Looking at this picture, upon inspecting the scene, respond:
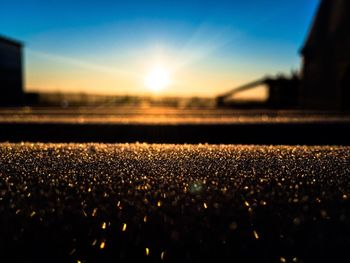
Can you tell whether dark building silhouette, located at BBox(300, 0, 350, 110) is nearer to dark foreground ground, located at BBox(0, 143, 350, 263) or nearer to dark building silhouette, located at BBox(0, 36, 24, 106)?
dark foreground ground, located at BBox(0, 143, 350, 263)

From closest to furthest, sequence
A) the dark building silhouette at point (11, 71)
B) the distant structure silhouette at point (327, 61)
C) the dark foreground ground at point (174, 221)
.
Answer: the dark foreground ground at point (174, 221), the distant structure silhouette at point (327, 61), the dark building silhouette at point (11, 71)

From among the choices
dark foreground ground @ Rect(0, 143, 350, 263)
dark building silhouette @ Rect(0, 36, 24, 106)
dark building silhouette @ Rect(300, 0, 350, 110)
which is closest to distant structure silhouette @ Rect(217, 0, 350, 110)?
dark building silhouette @ Rect(300, 0, 350, 110)

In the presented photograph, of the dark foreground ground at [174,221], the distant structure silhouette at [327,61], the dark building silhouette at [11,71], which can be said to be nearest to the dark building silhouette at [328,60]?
the distant structure silhouette at [327,61]

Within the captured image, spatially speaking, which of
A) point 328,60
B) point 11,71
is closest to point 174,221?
point 328,60

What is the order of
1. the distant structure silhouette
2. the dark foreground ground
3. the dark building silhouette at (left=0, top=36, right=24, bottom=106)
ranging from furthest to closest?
the dark building silhouette at (left=0, top=36, right=24, bottom=106), the distant structure silhouette, the dark foreground ground

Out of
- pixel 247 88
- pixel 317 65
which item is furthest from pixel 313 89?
pixel 247 88

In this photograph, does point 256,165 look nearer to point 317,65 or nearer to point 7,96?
point 317,65

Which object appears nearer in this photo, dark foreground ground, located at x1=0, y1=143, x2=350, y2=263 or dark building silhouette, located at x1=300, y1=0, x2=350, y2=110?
dark foreground ground, located at x1=0, y1=143, x2=350, y2=263

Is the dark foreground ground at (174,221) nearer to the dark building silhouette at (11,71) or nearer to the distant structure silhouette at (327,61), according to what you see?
the distant structure silhouette at (327,61)
